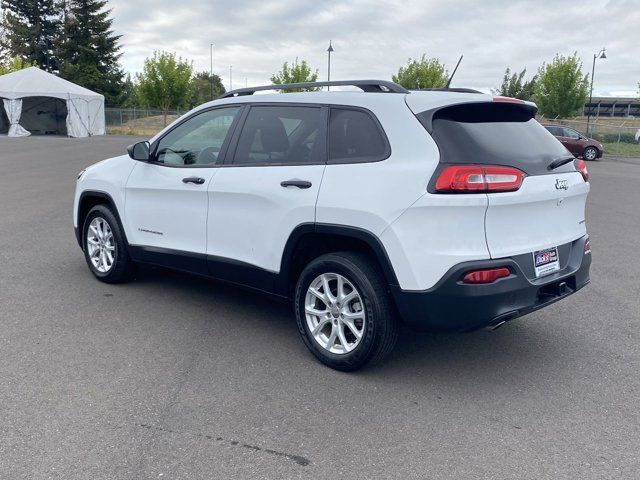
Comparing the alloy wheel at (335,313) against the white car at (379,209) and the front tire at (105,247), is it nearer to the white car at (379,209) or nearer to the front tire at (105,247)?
the white car at (379,209)

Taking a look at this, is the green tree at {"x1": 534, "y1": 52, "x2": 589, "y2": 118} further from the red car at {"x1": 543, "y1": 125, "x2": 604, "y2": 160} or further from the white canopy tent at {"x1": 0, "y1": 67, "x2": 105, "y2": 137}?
the white canopy tent at {"x1": 0, "y1": 67, "x2": 105, "y2": 137}

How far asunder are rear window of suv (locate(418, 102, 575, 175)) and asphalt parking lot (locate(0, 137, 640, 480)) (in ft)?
4.69

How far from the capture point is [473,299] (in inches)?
135

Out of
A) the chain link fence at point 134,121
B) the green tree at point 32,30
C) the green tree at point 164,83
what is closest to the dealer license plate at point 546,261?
the chain link fence at point 134,121

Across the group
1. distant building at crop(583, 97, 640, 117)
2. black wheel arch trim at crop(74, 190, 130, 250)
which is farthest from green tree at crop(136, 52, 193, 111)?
distant building at crop(583, 97, 640, 117)

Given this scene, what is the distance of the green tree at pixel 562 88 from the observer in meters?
43.2

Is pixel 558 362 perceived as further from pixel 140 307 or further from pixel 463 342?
pixel 140 307

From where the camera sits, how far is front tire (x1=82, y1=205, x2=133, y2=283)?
564 cm

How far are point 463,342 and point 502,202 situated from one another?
1.49 meters

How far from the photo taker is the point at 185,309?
5191mm

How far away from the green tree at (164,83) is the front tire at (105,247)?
50759mm

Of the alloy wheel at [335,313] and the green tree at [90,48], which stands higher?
the green tree at [90,48]

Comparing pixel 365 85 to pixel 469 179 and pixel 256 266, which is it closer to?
pixel 469 179

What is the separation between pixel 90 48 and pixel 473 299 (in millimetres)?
65014
